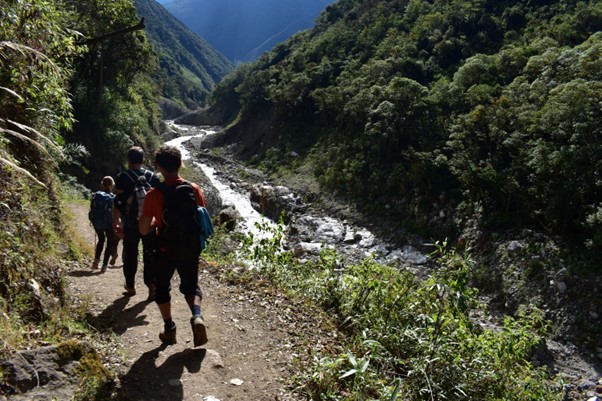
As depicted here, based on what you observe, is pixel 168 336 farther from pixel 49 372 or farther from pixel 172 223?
pixel 49 372

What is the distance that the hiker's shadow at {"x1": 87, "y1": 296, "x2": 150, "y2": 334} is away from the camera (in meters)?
4.74

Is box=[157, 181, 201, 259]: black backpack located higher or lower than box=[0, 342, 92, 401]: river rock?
higher

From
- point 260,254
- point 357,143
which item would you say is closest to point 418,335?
point 260,254

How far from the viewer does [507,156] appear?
1625 centimetres

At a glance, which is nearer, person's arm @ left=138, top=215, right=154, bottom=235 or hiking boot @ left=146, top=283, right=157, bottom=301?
person's arm @ left=138, top=215, right=154, bottom=235

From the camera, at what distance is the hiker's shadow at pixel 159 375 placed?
142 inches

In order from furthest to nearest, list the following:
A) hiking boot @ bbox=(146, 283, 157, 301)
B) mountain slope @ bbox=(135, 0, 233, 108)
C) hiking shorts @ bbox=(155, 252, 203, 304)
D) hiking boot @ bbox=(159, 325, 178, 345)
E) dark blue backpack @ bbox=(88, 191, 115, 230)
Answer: mountain slope @ bbox=(135, 0, 233, 108) < dark blue backpack @ bbox=(88, 191, 115, 230) < hiking boot @ bbox=(146, 283, 157, 301) < hiking boot @ bbox=(159, 325, 178, 345) < hiking shorts @ bbox=(155, 252, 203, 304)

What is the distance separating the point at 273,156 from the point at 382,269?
27918 mm

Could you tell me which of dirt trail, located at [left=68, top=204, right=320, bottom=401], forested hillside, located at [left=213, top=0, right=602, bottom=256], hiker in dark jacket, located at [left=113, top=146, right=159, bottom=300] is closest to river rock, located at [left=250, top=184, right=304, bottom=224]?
forested hillside, located at [left=213, top=0, right=602, bottom=256]

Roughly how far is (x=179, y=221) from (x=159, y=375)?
4.74 ft

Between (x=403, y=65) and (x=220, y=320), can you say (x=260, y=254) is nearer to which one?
(x=220, y=320)

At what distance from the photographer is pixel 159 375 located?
388 cm

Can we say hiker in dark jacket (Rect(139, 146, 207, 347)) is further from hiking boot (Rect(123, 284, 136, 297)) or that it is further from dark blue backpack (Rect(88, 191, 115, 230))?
dark blue backpack (Rect(88, 191, 115, 230))

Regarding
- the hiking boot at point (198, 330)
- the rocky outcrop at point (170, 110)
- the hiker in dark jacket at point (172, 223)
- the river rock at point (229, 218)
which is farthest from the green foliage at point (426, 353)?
the rocky outcrop at point (170, 110)
